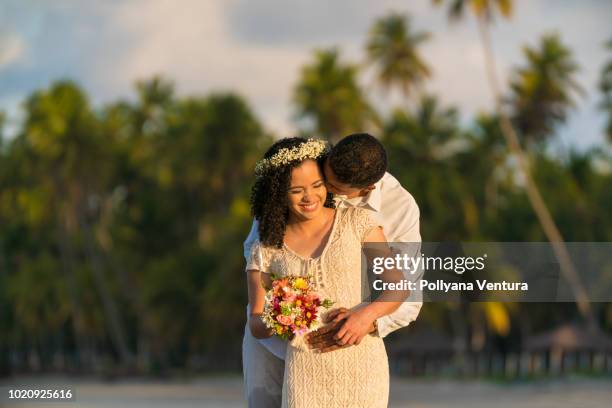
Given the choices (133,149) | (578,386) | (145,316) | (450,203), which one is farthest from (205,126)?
(578,386)

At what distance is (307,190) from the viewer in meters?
4.20

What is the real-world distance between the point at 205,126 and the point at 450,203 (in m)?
18.7

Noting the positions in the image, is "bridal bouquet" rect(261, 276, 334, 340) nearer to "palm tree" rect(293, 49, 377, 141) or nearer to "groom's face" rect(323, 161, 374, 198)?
"groom's face" rect(323, 161, 374, 198)

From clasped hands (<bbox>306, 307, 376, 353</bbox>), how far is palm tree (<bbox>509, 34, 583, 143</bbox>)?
55.2 meters

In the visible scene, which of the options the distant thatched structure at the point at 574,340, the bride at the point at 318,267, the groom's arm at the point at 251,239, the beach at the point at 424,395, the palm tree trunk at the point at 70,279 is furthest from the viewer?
the palm tree trunk at the point at 70,279

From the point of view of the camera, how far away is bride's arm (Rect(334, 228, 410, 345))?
412cm

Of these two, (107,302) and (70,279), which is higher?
(70,279)

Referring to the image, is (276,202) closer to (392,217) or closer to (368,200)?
(368,200)

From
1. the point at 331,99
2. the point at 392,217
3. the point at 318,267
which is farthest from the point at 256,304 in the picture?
the point at 331,99

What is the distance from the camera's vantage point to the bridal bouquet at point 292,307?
4121 millimetres

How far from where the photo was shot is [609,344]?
46.9 meters

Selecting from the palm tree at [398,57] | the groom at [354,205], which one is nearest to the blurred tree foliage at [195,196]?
the palm tree at [398,57]

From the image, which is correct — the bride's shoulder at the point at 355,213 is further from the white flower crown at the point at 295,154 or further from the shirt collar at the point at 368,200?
the white flower crown at the point at 295,154

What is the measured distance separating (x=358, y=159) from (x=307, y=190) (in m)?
0.24
